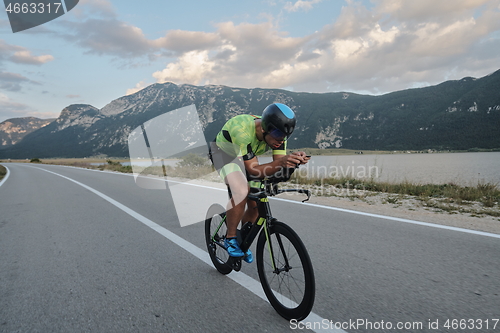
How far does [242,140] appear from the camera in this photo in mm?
2639

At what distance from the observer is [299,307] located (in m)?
2.11

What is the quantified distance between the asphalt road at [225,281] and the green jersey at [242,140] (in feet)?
4.31

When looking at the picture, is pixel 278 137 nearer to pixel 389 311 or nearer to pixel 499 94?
pixel 389 311

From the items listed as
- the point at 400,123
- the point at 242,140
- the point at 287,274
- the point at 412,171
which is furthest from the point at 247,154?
the point at 400,123

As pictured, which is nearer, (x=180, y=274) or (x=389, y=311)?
(x=389, y=311)

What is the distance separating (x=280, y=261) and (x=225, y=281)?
33.7 inches

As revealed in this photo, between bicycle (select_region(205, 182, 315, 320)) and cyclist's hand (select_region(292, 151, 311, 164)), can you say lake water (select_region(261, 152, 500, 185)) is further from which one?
cyclist's hand (select_region(292, 151, 311, 164))

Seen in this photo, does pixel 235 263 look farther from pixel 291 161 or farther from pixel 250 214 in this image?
pixel 291 161

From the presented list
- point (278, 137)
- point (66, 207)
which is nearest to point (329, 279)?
point (278, 137)

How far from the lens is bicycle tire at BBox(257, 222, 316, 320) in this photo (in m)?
2.03

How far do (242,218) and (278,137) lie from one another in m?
0.93

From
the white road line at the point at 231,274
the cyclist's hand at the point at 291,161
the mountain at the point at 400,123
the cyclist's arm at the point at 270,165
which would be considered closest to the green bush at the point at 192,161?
the white road line at the point at 231,274

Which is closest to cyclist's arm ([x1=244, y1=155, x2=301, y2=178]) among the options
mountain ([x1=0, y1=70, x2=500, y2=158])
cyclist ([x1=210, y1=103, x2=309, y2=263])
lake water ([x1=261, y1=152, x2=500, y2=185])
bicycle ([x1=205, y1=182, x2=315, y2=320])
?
cyclist ([x1=210, y1=103, x2=309, y2=263])

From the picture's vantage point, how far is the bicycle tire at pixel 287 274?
6.66 ft
